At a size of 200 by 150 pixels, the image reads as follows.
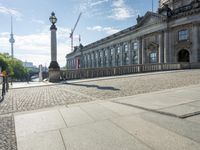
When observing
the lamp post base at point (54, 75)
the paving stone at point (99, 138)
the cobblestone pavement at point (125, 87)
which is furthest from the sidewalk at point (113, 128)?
the lamp post base at point (54, 75)

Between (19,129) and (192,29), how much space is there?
4069 centimetres

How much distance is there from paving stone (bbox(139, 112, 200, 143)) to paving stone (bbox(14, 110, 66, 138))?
2.45 metres

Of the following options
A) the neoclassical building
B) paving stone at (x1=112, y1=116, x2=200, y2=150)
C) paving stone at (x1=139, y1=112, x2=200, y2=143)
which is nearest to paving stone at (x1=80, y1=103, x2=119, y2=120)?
paving stone at (x1=112, y1=116, x2=200, y2=150)

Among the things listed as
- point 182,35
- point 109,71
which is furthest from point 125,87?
point 182,35

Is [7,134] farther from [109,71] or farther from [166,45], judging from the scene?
[166,45]

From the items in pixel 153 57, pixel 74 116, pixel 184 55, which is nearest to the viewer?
pixel 74 116

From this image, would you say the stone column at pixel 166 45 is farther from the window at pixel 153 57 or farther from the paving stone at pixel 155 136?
the paving stone at pixel 155 136

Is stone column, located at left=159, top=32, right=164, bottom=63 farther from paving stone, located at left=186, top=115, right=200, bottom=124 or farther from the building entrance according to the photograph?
paving stone, located at left=186, top=115, right=200, bottom=124

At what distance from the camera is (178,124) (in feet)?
14.7

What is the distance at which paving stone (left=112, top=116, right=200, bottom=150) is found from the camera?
343 centimetres

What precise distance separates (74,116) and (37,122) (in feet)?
3.62

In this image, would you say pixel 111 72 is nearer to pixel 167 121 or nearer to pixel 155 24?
pixel 167 121

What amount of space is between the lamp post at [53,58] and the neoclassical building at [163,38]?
15.6 m

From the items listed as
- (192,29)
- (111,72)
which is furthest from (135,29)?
(111,72)
